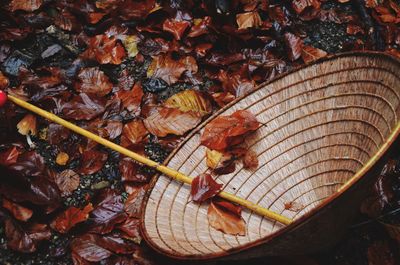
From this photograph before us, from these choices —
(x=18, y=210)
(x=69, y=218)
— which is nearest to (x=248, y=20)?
(x=69, y=218)

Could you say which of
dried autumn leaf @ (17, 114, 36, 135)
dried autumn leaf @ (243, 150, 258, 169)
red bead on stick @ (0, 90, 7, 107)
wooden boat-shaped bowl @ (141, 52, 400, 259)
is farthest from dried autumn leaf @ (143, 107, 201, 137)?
red bead on stick @ (0, 90, 7, 107)

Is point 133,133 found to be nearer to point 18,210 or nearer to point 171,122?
point 171,122

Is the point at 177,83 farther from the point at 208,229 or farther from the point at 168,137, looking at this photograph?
the point at 208,229

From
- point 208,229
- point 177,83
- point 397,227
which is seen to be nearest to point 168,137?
point 177,83

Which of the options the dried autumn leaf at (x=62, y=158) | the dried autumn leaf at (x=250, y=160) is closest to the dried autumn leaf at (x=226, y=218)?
the dried autumn leaf at (x=250, y=160)

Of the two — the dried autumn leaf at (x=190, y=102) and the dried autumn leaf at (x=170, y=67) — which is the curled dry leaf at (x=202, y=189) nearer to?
the dried autumn leaf at (x=190, y=102)
